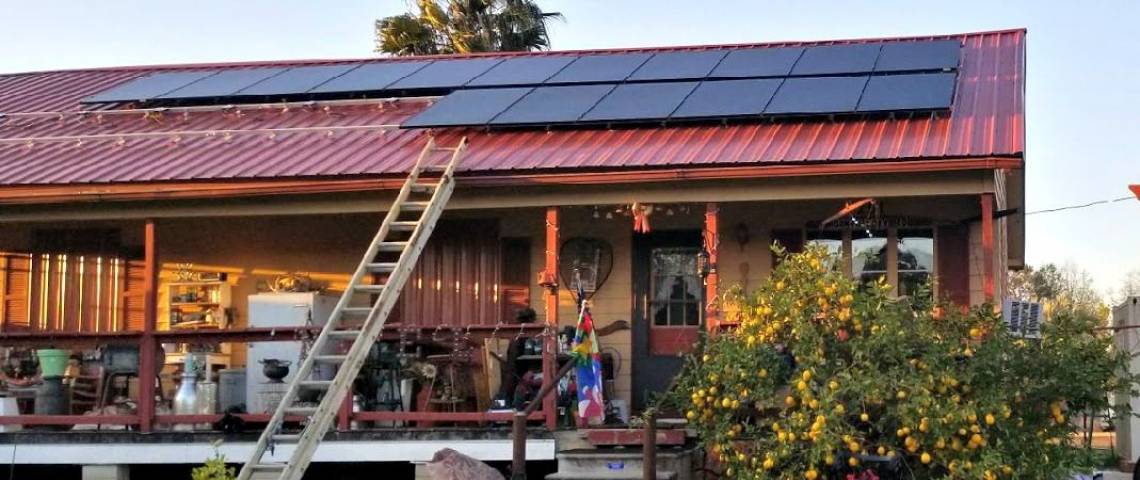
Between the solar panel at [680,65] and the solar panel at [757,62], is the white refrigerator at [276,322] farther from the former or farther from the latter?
the solar panel at [757,62]

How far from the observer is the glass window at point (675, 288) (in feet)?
48.0

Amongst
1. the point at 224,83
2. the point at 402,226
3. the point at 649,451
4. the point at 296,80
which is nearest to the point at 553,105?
the point at 402,226

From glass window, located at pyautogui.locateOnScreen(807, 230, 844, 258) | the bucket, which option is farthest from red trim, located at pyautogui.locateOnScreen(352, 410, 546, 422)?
glass window, located at pyautogui.locateOnScreen(807, 230, 844, 258)

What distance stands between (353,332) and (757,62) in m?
6.35

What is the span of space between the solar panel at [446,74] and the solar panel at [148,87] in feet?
9.12

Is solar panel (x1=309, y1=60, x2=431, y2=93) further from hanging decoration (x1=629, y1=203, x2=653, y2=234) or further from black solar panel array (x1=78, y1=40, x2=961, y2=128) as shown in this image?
hanging decoration (x1=629, y1=203, x2=653, y2=234)

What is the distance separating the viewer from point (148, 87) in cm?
1783

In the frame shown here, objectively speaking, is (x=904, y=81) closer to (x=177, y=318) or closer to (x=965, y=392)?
(x=965, y=392)

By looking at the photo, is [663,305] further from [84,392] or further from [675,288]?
[84,392]

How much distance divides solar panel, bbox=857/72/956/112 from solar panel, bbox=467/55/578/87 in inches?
145

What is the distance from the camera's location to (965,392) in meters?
10.4

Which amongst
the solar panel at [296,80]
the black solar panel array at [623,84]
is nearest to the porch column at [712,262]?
the black solar panel array at [623,84]

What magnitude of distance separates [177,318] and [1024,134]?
859cm

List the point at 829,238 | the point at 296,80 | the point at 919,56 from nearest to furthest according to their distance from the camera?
the point at 829,238, the point at 919,56, the point at 296,80
